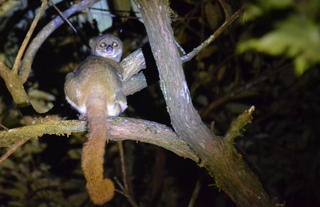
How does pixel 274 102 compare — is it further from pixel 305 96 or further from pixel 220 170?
pixel 220 170

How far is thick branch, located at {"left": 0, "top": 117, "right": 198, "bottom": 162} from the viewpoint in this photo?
2.75m

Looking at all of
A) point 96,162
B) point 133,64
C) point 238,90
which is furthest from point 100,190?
point 238,90

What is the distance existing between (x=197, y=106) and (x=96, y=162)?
12.7 ft

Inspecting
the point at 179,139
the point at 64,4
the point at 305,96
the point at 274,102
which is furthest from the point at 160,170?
the point at 179,139

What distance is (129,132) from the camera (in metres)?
2.80

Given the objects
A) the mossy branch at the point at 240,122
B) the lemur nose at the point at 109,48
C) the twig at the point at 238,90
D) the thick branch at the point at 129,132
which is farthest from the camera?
the twig at the point at 238,90

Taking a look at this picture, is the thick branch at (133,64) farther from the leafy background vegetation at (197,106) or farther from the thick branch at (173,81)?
the leafy background vegetation at (197,106)

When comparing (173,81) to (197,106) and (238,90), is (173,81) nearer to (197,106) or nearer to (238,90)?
(238,90)

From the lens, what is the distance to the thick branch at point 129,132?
9.04ft

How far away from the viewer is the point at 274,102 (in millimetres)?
6168

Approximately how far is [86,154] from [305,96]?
4.51m

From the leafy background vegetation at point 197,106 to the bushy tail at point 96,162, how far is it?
2434 mm

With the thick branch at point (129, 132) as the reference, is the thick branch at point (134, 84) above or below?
above

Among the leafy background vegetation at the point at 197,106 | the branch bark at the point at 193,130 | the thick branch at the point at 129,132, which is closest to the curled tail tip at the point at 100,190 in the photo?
the thick branch at the point at 129,132
